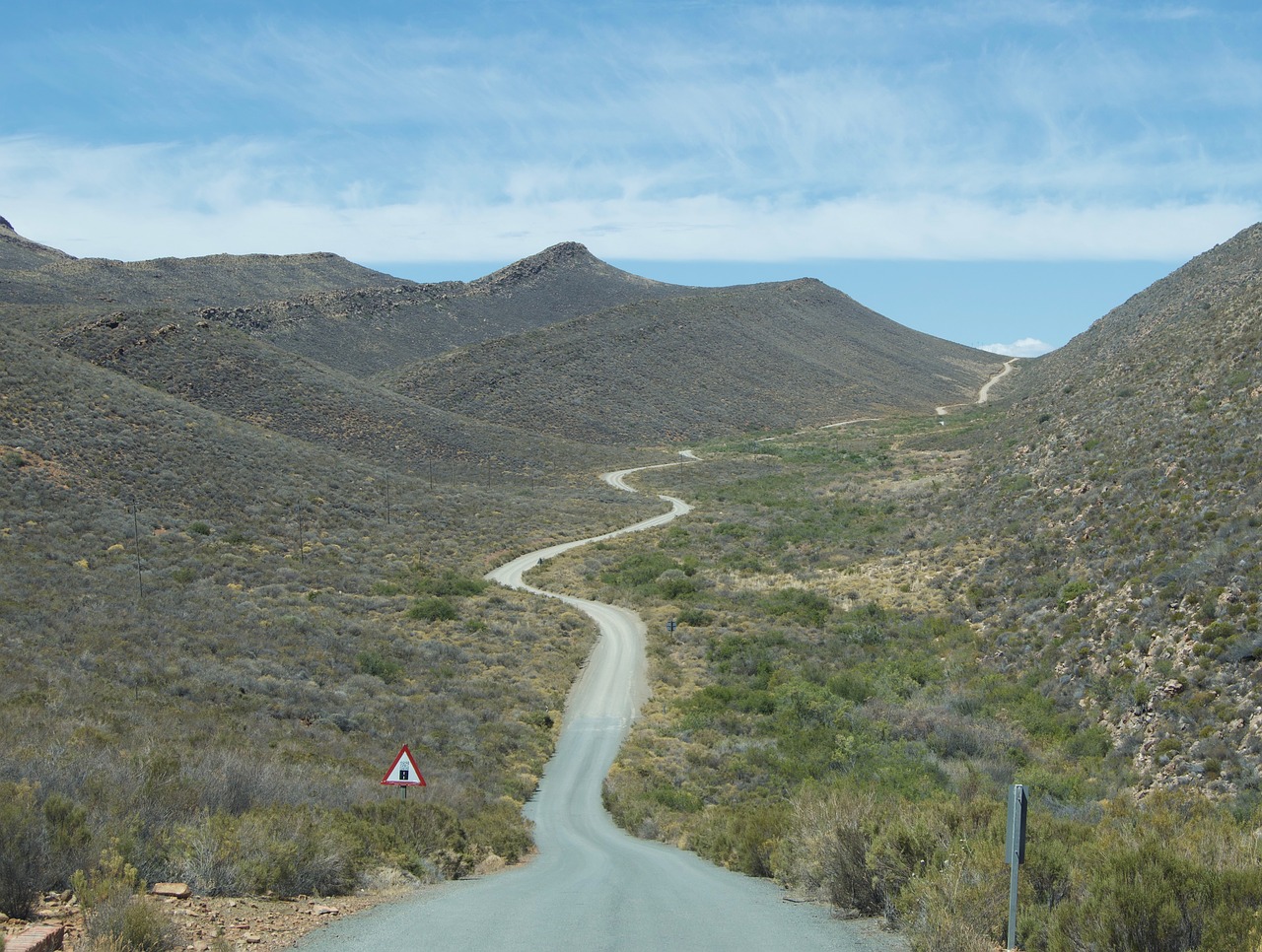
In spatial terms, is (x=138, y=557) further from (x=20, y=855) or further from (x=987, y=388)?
(x=987, y=388)

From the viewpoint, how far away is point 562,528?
5331cm

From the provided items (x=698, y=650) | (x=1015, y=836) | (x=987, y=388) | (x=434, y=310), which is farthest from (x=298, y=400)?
(x=987, y=388)

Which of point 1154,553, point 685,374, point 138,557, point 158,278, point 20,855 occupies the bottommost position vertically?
point 138,557

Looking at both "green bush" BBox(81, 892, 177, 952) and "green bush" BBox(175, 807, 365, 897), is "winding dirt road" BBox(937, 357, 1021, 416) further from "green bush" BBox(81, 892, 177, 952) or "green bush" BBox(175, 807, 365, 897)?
"green bush" BBox(81, 892, 177, 952)

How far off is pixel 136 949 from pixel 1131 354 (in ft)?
151

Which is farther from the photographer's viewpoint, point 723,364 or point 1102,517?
point 723,364

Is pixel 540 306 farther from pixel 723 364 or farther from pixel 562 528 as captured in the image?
pixel 562 528

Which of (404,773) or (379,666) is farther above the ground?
(404,773)

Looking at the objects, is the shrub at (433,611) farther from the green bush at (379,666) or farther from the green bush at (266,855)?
the green bush at (266,855)

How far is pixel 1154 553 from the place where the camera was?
68.3 feet

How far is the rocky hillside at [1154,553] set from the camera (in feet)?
49.4

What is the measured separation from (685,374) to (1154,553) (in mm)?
93525

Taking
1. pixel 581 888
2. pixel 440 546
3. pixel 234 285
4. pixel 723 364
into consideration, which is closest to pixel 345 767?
pixel 581 888

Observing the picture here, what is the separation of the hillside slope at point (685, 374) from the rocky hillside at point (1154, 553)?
205ft
